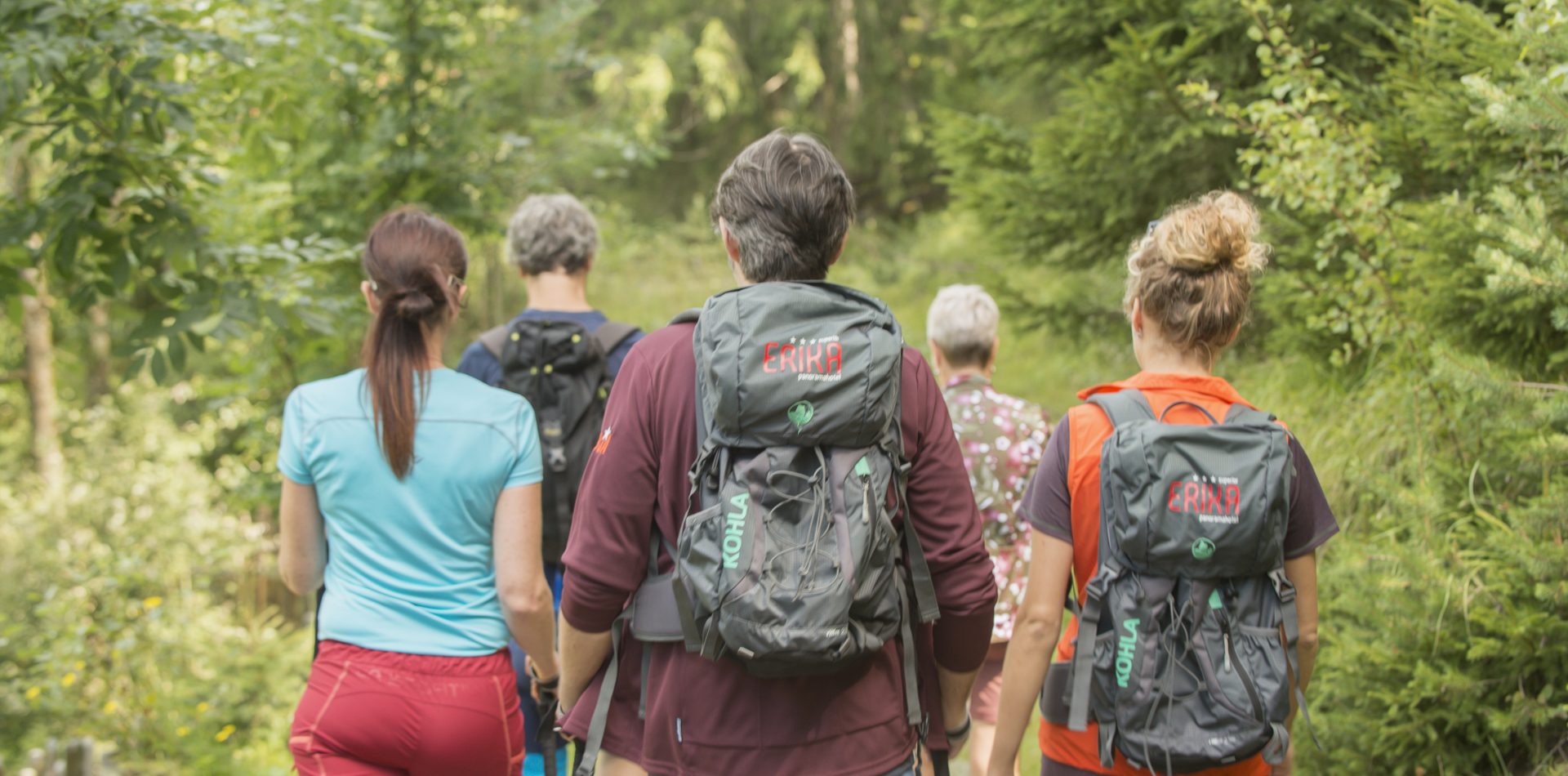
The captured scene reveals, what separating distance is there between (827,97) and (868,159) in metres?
0.87

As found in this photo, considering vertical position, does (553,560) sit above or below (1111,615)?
below

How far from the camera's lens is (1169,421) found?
2.38m

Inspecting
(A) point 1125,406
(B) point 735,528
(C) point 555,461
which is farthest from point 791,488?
(C) point 555,461

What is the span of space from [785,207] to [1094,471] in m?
0.86

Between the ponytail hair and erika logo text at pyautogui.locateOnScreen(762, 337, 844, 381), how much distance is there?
1075mm

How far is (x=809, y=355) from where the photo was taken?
194 centimetres

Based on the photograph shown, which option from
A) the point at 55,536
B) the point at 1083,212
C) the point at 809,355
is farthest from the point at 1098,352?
the point at 55,536

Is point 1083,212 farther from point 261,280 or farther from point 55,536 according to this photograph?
point 55,536

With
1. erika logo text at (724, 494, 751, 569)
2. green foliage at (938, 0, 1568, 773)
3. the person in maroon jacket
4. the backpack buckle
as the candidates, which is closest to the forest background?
green foliage at (938, 0, 1568, 773)

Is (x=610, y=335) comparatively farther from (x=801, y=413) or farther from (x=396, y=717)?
(x=801, y=413)

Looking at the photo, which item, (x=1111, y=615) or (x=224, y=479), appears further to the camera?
(x=224, y=479)

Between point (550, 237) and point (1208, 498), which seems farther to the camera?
point (550, 237)

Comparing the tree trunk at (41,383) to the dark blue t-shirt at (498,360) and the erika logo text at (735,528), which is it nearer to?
the dark blue t-shirt at (498,360)

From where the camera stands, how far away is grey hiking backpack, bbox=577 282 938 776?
6.10 feet
